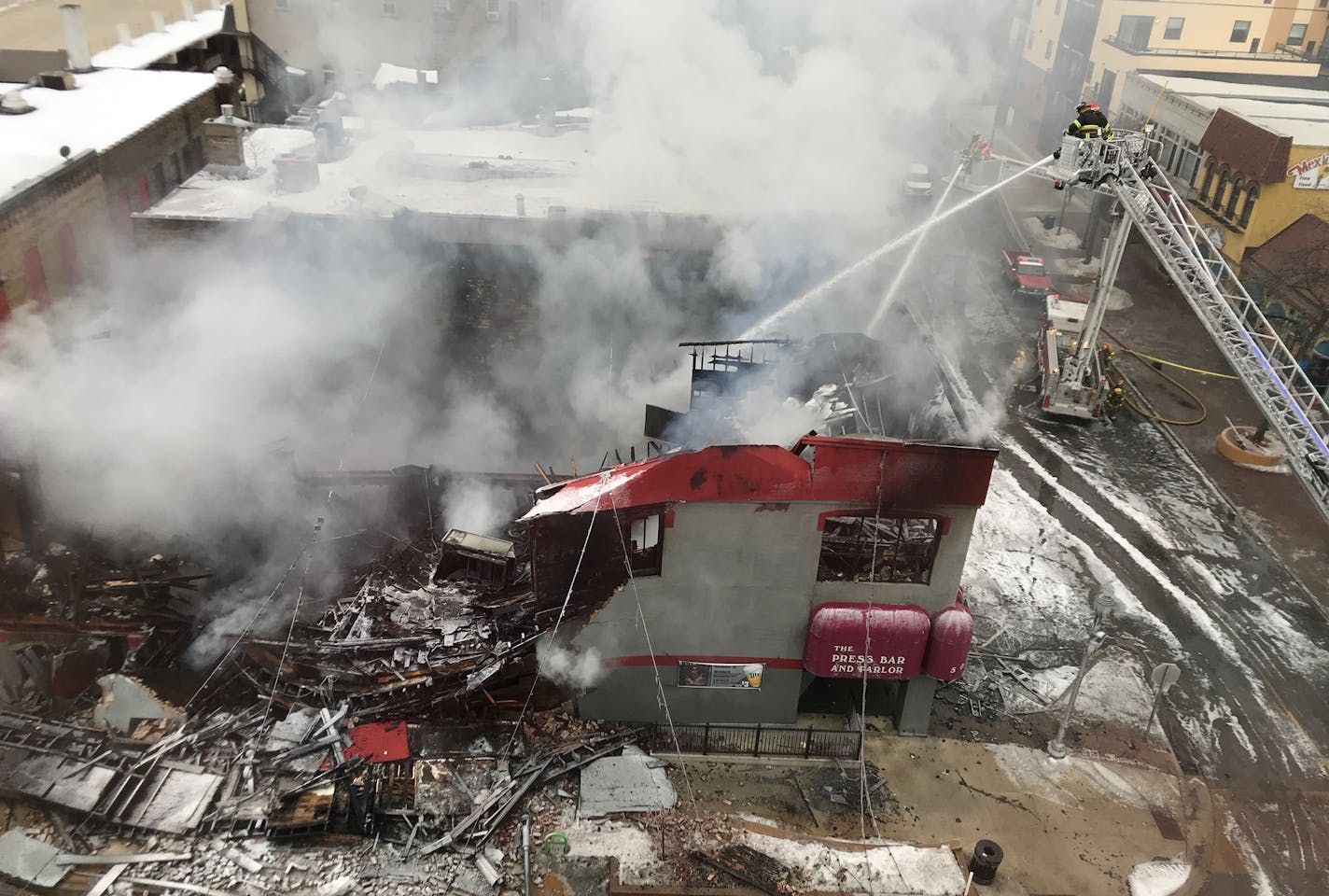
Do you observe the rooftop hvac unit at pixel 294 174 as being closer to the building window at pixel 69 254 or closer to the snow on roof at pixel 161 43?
the building window at pixel 69 254

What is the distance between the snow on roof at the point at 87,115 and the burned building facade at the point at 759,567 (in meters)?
12.5

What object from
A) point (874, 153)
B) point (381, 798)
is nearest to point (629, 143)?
point (874, 153)

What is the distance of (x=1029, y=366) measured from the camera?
22.8 m

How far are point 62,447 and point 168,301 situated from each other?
5706 millimetres

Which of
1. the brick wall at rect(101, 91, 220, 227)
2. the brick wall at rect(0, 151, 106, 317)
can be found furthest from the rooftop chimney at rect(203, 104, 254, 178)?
Answer: the brick wall at rect(0, 151, 106, 317)

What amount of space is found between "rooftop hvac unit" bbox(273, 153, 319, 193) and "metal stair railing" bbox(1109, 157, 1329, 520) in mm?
16362

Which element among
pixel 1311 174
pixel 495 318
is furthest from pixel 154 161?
pixel 1311 174

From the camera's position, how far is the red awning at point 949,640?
1134 cm

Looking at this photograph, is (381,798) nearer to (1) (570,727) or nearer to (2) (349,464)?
(1) (570,727)

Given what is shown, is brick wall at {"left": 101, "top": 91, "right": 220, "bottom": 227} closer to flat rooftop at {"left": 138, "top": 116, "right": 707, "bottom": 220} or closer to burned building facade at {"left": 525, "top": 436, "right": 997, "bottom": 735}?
flat rooftop at {"left": 138, "top": 116, "right": 707, "bottom": 220}

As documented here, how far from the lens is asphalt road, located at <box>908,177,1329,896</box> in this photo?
11.7m

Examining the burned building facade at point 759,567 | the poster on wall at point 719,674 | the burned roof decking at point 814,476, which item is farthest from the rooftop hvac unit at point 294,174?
the poster on wall at point 719,674

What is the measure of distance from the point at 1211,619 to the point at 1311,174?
13943 millimetres

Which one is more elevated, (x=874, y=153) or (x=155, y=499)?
(x=874, y=153)
